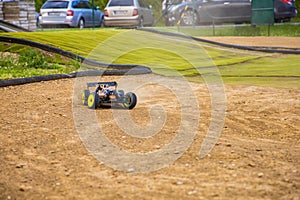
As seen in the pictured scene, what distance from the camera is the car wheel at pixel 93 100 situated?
6707 mm

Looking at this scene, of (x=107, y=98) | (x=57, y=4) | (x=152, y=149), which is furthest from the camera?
(x=57, y=4)

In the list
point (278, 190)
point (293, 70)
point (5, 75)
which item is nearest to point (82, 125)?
point (278, 190)

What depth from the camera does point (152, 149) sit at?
5.05m

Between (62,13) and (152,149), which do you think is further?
(62,13)

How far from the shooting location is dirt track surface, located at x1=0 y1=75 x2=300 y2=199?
13.1 ft

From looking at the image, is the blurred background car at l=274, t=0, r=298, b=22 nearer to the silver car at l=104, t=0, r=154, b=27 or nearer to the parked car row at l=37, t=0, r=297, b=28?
the parked car row at l=37, t=0, r=297, b=28

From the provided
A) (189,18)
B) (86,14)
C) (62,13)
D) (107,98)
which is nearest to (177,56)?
(107,98)

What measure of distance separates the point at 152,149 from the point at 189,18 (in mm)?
19423

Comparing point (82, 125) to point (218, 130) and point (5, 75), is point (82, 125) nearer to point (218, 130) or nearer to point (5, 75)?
point (218, 130)

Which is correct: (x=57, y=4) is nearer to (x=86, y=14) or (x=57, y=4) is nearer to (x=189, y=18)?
(x=86, y=14)

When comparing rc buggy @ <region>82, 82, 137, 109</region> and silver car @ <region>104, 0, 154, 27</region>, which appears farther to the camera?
silver car @ <region>104, 0, 154, 27</region>

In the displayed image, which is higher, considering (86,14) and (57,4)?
(57,4)

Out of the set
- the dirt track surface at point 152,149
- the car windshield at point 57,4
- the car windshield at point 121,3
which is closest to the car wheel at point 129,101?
the dirt track surface at point 152,149

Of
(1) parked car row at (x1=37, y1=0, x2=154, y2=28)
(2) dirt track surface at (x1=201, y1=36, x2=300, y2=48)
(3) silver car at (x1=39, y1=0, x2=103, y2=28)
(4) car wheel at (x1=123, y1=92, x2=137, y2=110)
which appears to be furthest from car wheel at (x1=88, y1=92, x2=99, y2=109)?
(3) silver car at (x1=39, y1=0, x2=103, y2=28)
